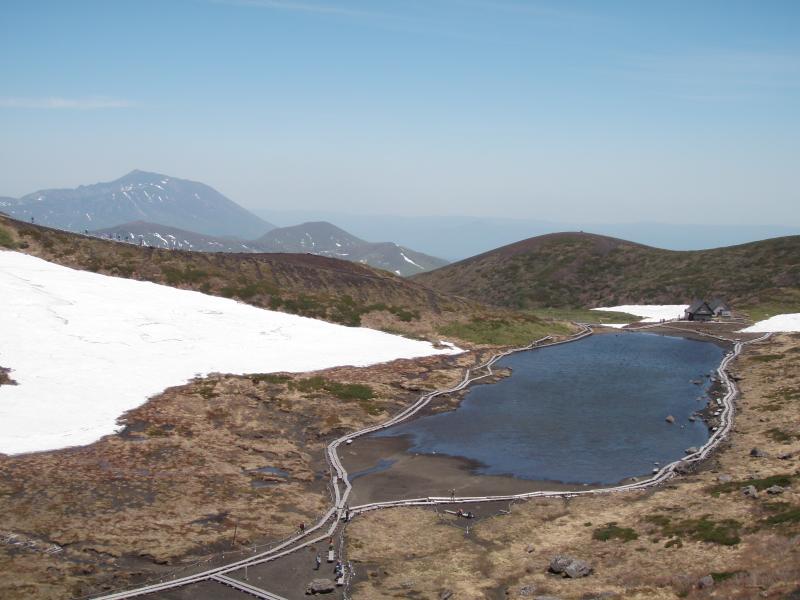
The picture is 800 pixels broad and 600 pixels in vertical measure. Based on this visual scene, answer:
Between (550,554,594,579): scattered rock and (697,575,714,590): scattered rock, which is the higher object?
(697,575,714,590): scattered rock

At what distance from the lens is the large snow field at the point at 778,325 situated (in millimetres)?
105825

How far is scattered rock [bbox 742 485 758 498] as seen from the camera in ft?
122

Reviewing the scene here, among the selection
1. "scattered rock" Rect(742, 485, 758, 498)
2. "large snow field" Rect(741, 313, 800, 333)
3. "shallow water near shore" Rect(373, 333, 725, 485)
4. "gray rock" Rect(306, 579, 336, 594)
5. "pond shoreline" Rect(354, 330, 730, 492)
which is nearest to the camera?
"gray rock" Rect(306, 579, 336, 594)

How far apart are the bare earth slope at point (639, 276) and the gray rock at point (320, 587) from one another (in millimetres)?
130598

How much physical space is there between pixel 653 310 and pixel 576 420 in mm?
88575

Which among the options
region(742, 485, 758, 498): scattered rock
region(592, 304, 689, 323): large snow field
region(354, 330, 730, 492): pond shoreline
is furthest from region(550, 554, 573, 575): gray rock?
region(592, 304, 689, 323): large snow field

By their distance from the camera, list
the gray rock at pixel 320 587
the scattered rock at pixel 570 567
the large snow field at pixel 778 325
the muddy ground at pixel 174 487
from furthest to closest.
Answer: the large snow field at pixel 778 325 < the muddy ground at pixel 174 487 < the scattered rock at pixel 570 567 < the gray rock at pixel 320 587

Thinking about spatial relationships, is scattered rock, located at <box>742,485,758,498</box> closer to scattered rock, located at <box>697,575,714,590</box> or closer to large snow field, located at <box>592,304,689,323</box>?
scattered rock, located at <box>697,575,714,590</box>

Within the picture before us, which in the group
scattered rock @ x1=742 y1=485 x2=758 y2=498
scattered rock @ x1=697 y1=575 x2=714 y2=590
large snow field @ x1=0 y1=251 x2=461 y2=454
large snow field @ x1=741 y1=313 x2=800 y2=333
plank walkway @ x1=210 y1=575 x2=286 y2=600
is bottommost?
plank walkway @ x1=210 y1=575 x2=286 y2=600

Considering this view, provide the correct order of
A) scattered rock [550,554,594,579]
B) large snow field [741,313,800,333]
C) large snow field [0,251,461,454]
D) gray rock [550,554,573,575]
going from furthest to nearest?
large snow field [741,313,800,333] < large snow field [0,251,461,454] < gray rock [550,554,573,575] < scattered rock [550,554,594,579]

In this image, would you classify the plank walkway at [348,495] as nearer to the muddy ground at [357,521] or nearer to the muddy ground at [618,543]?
the muddy ground at [357,521]

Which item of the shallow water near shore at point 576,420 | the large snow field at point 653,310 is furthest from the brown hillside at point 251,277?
the large snow field at point 653,310

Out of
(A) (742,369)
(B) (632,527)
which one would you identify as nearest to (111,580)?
(B) (632,527)

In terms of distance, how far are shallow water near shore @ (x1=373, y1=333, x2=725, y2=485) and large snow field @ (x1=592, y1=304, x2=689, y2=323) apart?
40.8m
